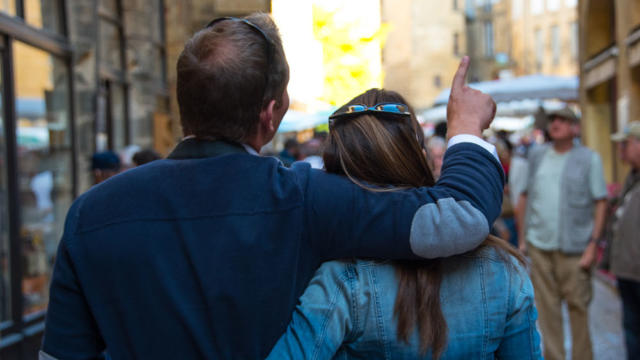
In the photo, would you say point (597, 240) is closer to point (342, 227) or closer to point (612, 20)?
point (342, 227)

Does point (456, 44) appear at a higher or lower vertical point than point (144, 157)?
higher

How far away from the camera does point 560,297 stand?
5.74 meters

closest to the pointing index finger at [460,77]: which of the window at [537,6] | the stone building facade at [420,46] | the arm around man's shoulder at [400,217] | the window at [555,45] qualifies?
the arm around man's shoulder at [400,217]

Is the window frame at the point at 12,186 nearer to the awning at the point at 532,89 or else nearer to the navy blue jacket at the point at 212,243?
the navy blue jacket at the point at 212,243

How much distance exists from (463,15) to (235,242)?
5619cm

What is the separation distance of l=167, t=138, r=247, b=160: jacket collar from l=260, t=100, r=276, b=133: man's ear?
0.08 meters

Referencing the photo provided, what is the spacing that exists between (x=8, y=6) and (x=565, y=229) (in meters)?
5.05

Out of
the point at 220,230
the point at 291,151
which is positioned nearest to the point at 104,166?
the point at 220,230

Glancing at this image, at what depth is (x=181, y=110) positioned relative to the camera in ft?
5.33

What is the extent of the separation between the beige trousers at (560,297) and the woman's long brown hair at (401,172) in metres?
4.04

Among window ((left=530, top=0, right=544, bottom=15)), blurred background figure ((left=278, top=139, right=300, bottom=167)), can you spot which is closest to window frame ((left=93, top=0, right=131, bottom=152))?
blurred background figure ((left=278, top=139, right=300, bottom=167))

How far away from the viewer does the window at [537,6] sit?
192ft

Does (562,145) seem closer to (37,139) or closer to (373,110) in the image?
(373,110)

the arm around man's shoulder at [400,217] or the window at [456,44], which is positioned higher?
the window at [456,44]
